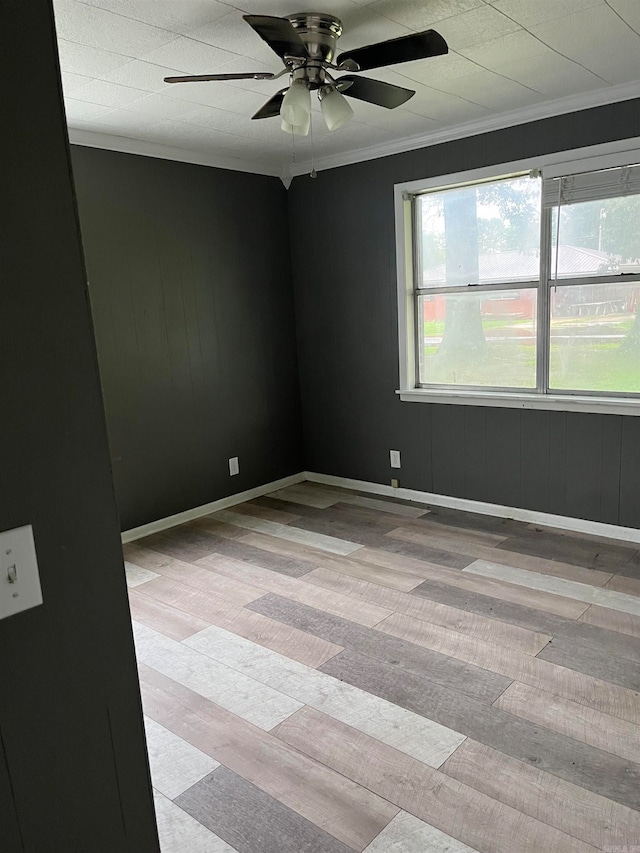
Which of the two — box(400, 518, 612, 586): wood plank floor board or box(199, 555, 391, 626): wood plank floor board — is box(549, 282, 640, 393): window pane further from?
box(199, 555, 391, 626): wood plank floor board

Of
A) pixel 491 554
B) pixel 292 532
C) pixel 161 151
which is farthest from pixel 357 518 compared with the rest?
pixel 161 151

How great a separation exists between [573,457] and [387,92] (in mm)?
2309

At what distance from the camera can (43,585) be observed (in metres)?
0.86

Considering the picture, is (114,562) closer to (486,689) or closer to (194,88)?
(486,689)

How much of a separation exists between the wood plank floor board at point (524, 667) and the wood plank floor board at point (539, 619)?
15 cm

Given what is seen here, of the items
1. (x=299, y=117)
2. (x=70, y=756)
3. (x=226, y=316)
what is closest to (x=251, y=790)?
(x=70, y=756)

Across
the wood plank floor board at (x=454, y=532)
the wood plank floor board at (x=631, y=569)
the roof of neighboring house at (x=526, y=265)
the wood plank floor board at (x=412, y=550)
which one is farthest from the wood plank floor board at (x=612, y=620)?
the roof of neighboring house at (x=526, y=265)

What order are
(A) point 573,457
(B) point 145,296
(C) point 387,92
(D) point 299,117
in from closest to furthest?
(D) point 299,117 → (C) point 387,92 → (A) point 573,457 → (B) point 145,296

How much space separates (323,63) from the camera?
2.38 metres

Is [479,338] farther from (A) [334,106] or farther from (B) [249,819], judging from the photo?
(B) [249,819]

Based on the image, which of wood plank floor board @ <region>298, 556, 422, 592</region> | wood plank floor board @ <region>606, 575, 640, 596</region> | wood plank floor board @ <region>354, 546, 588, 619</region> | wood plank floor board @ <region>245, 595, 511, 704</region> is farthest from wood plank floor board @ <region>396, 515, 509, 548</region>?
wood plank floor board @ <region>245, 595, 511, 704</region>

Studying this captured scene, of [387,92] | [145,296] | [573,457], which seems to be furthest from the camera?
[145,296]

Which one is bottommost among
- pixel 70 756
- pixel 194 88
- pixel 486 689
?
pixel 486 689

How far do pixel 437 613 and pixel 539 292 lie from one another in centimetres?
199
